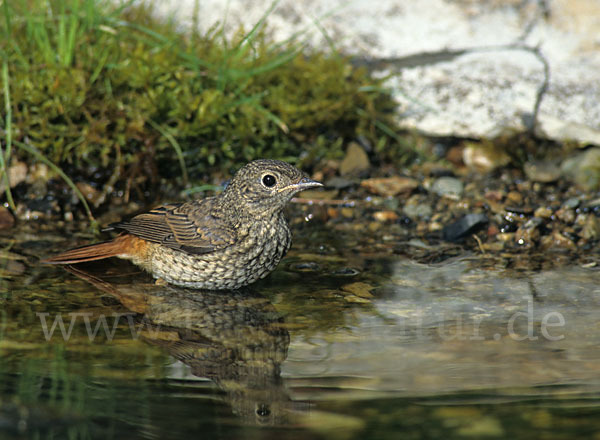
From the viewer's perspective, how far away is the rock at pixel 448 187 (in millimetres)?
6879

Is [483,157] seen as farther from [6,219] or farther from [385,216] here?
[6,219]

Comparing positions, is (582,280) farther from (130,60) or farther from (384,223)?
(130,60)

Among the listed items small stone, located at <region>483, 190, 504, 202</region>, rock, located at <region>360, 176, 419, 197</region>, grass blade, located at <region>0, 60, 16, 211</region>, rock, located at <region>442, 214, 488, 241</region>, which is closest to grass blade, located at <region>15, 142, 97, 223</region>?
grass blade, located at <region>0, 60, 16, 211</region>

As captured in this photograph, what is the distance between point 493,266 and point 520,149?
7.28 ft

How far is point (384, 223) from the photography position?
21.4 feet

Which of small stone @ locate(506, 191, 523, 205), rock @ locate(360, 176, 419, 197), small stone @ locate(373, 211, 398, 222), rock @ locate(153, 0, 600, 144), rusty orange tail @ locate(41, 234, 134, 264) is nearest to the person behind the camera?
rusty orange tail @ locate(41, 234, 134, 264)

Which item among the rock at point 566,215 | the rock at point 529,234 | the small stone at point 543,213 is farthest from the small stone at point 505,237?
the rock at point 566,215

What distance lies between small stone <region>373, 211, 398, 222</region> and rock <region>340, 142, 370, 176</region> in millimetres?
740

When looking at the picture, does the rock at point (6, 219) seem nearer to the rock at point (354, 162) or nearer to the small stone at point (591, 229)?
the rock at point (354, 162)

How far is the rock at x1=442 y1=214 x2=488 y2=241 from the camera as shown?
6.09 m

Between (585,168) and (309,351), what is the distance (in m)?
4.08

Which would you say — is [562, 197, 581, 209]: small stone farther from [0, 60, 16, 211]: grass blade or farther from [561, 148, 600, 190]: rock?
[0, 60, 16, 211]: grass blade

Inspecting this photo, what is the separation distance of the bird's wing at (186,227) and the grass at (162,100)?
1.32 m

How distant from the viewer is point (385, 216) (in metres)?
6.56
